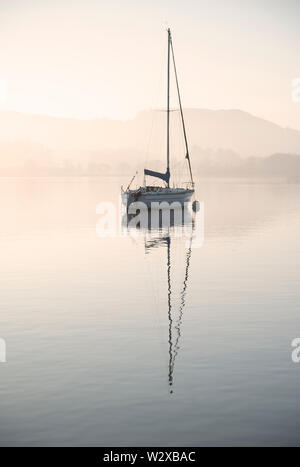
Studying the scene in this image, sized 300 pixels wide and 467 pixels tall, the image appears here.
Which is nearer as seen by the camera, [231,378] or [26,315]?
[231,378]

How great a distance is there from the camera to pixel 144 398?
57.6 feet

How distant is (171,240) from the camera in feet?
194

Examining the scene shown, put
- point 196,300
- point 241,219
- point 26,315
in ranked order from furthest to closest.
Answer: point 241,219 < point 196,300 < point 26,315

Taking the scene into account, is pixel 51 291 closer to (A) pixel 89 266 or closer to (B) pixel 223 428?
(A) pixel 89 266

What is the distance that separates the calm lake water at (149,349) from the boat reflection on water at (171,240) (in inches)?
6.0

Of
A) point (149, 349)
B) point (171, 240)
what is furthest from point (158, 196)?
point (149, 349)

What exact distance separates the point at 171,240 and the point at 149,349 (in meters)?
36.7

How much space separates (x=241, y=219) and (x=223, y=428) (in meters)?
71.8

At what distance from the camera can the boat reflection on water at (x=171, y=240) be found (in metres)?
23.5

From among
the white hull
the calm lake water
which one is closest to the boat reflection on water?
the calm lake water

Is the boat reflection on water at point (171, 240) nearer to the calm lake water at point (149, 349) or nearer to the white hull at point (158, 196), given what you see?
the calm lake water at point (149, 349)

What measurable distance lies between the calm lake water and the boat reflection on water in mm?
153

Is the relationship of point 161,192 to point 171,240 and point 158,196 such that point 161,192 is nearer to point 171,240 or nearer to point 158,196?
point 158,196
